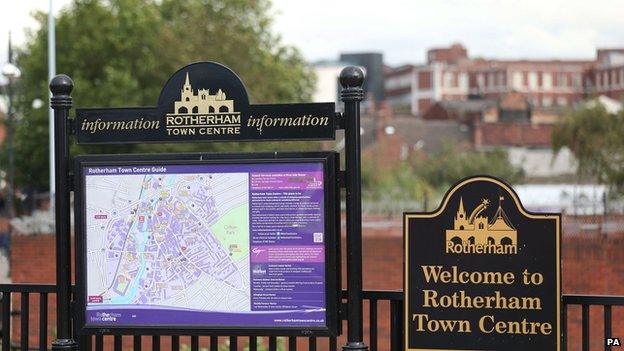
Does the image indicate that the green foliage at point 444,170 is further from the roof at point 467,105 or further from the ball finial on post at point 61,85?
the ball finial on post at point 61,85

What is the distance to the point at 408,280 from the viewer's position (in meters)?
8.27

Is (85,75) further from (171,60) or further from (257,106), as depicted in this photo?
(257,106)

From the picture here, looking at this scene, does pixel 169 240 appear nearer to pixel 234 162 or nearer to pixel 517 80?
pixel 234 162

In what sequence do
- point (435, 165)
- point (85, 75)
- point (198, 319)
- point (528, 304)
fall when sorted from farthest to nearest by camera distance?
point (435, 165) → point (85, 75) → point (198, 319) → point (528, 304)

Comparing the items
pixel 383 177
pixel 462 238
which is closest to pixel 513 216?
pixel 462 238

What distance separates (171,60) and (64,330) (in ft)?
123

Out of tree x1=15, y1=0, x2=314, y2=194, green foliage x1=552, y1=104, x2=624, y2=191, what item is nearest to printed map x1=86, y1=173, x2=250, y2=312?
green foliage x1=552, y1=104, x2=624, y2=191

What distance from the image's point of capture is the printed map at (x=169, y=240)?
850 centimetres

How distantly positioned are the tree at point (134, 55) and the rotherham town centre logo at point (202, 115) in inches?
1282

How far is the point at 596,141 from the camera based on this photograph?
141 feet

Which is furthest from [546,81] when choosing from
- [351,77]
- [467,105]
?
[351,77]

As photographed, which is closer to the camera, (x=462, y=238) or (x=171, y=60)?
(x=462, y=238)

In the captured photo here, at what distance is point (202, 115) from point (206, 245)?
960 millimetres

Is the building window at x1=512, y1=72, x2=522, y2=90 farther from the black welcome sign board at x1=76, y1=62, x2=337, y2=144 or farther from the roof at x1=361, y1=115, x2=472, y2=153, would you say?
Result: the black welcome sign board at x1=76, y1=62, x2=337, y2=144
